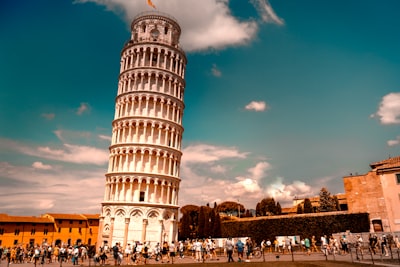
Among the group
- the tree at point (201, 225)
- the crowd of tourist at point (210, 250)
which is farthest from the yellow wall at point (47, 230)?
the crowd of tourist at point (210, 250)

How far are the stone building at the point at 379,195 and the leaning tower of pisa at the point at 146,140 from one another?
2521cm

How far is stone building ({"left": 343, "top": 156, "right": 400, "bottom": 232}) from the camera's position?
3344 cm

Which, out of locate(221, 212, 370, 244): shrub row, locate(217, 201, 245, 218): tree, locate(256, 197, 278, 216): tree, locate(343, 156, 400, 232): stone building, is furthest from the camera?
locate(217, 201, 245, 218): tree

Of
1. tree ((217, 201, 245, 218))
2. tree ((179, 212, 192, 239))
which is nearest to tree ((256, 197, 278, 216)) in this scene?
tree ((179, 212, 192, 239))

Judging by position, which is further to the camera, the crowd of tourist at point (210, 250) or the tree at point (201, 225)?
the tree at point (201, 225)

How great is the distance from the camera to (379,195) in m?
34.7

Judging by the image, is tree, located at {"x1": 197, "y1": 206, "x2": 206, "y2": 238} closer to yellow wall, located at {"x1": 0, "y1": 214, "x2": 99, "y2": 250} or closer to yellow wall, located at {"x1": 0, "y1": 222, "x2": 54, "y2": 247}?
yellow wall, located at {"x1": 0, "y1": 214, "x2": 99, "y2": 250}

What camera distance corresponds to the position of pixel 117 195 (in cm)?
4325

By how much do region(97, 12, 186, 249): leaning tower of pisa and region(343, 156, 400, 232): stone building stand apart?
2521cm

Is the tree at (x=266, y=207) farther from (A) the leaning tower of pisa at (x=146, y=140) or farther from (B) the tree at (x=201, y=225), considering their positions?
(A) the leaning tower of pisa at (x=146, y=140)

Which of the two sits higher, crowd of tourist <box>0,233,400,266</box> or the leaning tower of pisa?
the leaning tower of pisa

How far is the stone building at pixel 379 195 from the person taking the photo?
110ft

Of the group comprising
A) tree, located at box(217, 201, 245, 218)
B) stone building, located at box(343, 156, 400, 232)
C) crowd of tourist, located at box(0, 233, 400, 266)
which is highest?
tree, located at box(217, 201, 245, 218)

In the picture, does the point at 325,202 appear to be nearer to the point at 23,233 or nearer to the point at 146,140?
the point at 146,140
